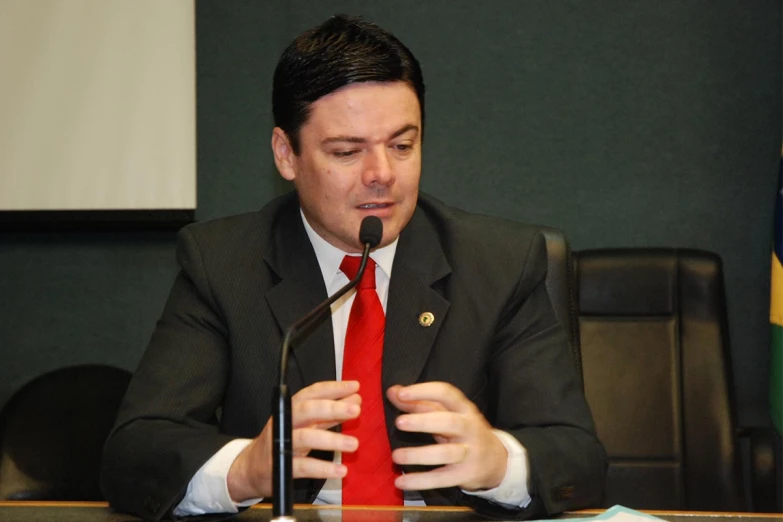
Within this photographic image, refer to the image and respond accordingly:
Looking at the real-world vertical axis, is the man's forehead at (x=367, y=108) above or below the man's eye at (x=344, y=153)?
above

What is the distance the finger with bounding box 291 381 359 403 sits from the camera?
56.0 inches

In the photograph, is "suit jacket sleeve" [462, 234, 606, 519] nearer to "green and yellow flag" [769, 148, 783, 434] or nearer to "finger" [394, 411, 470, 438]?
"finger" [394, 411, 470, 438]

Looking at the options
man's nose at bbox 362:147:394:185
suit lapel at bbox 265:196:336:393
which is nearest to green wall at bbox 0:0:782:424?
suit lapel at bbox 265:196:336:393

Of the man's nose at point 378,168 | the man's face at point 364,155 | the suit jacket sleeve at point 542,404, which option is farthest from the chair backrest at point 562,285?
the man's nose at point 378,168

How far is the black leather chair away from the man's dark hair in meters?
0.87

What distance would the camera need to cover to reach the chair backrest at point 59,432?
2.32 metres

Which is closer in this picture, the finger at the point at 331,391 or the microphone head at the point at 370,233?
the finger at the point at 331,391

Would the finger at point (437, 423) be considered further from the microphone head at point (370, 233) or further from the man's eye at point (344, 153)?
the man's eye at point (344, 153)

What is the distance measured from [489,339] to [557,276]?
31 centimetres

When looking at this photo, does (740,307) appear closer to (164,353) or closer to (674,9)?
(674,9)

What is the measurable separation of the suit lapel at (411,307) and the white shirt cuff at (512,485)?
265mm

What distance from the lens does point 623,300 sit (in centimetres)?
258

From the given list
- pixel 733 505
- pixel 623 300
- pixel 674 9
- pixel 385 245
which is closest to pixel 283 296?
pixel 385 245

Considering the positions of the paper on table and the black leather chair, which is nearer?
the paper on table
